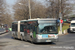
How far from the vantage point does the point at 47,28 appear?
16.8m

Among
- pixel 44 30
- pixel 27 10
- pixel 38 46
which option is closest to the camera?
pixel 38 46

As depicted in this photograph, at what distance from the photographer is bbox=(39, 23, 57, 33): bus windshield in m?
16.8

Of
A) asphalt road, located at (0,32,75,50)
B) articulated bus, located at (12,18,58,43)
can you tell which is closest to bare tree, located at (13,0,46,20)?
asphalt road, located at (0,32,75,50)

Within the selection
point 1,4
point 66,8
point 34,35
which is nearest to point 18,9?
point 1,4

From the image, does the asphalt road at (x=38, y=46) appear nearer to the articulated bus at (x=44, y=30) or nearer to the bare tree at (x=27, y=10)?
the articulated bus at (x=44, y=30)

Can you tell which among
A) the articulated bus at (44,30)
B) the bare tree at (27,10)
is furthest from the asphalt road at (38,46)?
the bare tree at (27,10)

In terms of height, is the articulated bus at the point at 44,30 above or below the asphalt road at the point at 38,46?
above

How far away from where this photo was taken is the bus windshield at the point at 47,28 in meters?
16.8

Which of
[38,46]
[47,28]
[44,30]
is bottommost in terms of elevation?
[38,46]

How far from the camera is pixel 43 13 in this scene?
5653 centimetres

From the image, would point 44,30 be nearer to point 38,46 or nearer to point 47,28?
point 47,28

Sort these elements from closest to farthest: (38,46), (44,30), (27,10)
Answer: (38,46), (44,30), (27,10)

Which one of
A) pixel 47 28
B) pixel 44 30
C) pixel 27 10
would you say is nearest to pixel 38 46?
pixel 44 30

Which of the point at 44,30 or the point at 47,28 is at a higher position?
the point at 47,28
